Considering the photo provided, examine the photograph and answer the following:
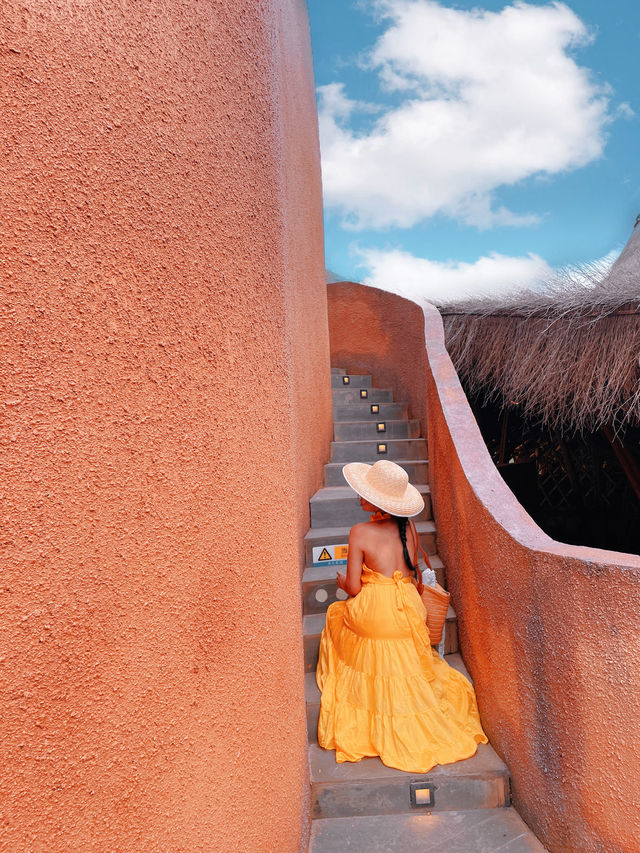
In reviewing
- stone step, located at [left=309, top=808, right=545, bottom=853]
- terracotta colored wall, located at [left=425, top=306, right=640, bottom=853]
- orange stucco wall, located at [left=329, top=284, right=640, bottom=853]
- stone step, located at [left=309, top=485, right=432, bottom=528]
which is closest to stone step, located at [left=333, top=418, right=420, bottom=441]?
stone step, located at [left=309, top=485, right=432, bottom=528]

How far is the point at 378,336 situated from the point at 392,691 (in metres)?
4.12

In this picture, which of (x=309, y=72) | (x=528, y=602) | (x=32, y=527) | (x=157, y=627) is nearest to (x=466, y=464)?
(x=528, y=602)

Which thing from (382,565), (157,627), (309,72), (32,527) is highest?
(309,72)

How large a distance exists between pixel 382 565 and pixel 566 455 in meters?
5.55

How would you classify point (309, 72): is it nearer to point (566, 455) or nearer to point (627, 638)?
point (627, 638)

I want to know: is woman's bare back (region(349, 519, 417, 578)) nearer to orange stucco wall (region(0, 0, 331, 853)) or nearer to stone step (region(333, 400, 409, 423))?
orange stucco wall (region(0, 0, 331, 853))

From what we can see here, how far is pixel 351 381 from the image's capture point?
6.07 m

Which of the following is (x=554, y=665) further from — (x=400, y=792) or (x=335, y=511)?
(x=335, y=511)

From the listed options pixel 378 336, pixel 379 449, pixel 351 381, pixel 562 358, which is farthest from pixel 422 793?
pixel 378 336

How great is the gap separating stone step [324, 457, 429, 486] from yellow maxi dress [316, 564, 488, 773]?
1.62 meters

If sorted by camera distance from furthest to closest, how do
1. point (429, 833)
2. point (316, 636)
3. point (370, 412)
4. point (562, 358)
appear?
point (370, 412), point (562, 358), point (316, 636), point (429, 833)

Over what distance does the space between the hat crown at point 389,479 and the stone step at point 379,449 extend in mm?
1836

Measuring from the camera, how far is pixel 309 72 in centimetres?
483

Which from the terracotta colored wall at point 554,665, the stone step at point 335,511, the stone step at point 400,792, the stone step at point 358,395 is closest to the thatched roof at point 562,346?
the stone step at point 358,395
